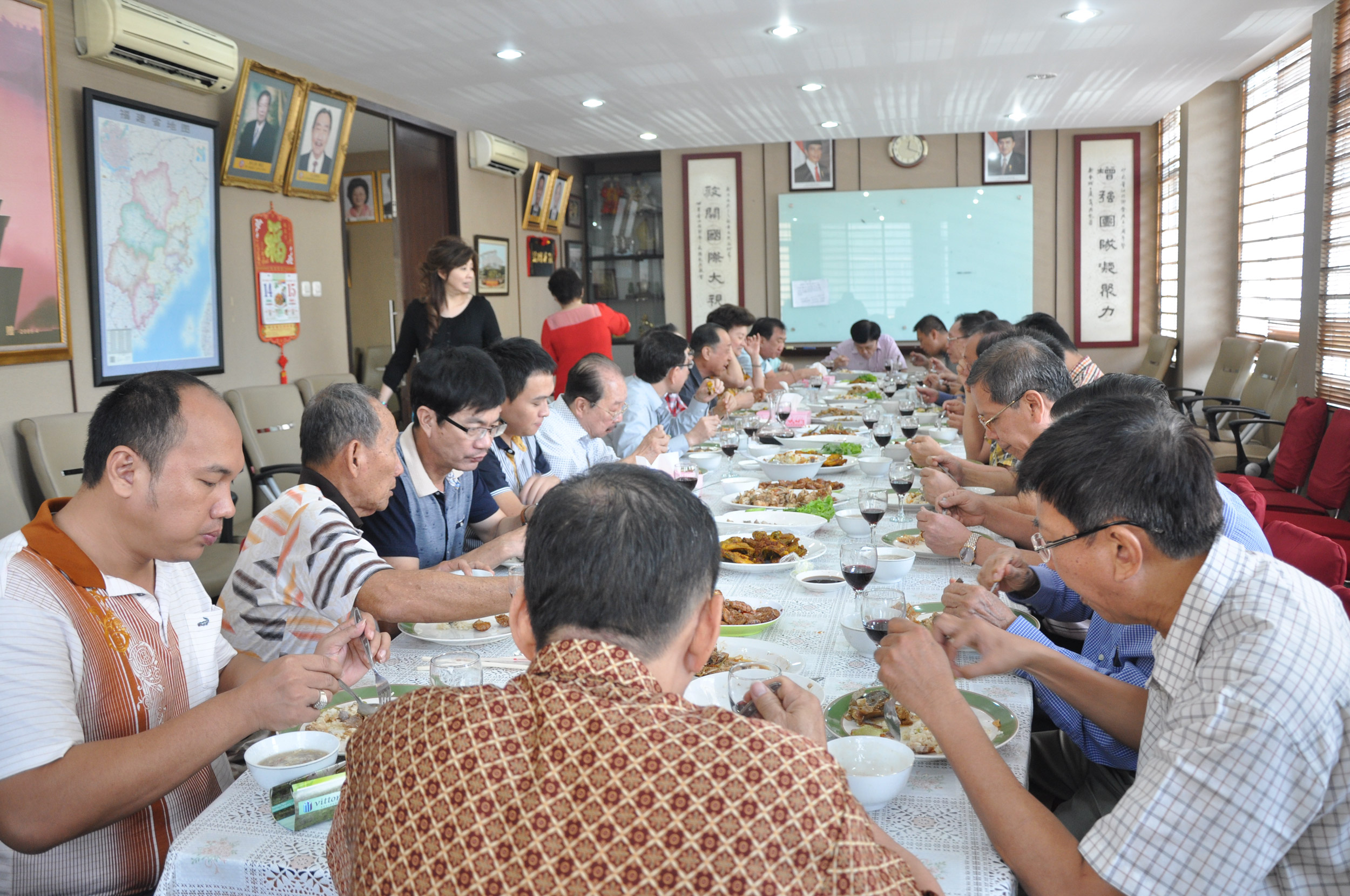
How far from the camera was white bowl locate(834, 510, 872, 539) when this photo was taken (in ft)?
8.59

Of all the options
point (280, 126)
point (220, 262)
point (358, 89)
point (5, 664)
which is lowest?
point (5, 664)

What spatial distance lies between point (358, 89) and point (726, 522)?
4947 mm

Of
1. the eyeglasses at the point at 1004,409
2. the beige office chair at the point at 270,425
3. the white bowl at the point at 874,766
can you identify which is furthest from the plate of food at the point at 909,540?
the beige office chair at the point at 270,425

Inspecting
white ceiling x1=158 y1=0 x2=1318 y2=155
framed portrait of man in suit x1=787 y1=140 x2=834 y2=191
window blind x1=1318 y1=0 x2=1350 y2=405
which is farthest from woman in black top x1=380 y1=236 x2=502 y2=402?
framed portrait of man in suit x1=787 y1=140 x2=834 y2=191

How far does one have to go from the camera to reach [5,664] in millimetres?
1308

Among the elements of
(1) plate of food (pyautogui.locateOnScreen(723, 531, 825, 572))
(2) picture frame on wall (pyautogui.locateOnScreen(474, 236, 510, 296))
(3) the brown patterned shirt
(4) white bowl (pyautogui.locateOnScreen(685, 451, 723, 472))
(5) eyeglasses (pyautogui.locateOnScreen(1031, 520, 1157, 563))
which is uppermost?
(2) picture frame on wall (pyautogui.locateOnScreen(474, 236, 510, 296))

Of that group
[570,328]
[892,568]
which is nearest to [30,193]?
[570,328]

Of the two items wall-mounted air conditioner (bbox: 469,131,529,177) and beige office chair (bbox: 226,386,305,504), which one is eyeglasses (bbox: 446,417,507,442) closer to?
beige office chair (bbox: 226,386,305,504)

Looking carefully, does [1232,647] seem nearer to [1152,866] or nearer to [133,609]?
[1152,866]

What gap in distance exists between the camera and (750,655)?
174cm

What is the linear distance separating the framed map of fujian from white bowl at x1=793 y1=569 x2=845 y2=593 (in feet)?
12.1

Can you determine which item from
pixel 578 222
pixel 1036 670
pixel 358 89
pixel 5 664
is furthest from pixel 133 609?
pixel 578 222

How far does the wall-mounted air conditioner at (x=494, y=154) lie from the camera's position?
7.90m

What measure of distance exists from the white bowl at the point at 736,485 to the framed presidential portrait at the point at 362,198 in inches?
251
